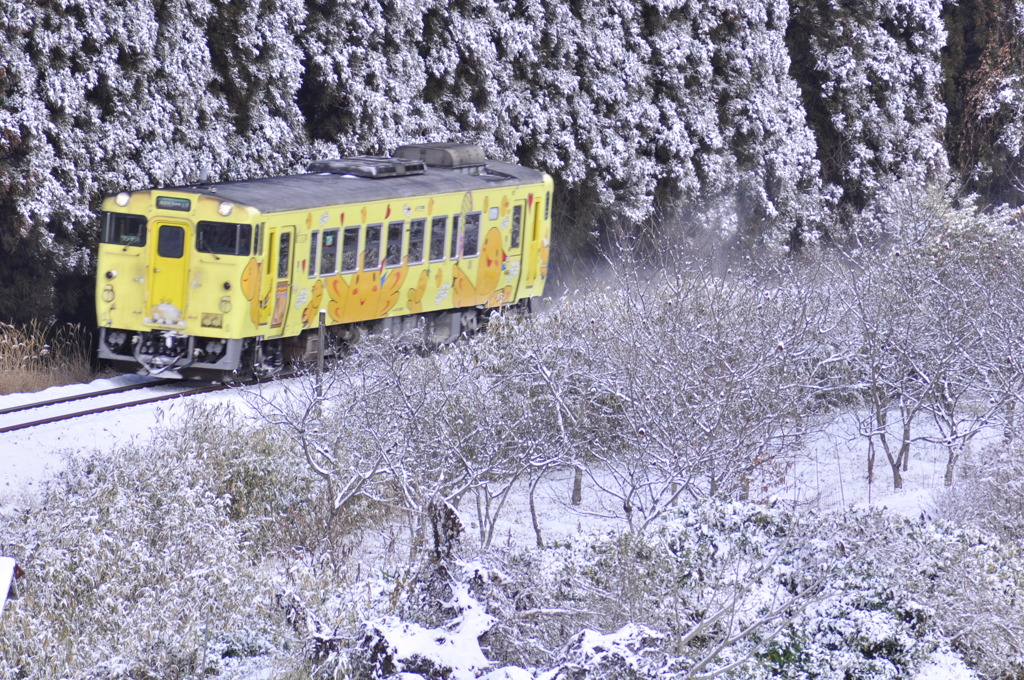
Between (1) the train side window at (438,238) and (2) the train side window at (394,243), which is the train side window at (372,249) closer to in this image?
(2) the train side window at (394,243)

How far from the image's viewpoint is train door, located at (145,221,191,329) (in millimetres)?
15656

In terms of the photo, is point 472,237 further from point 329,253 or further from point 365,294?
point 329,253

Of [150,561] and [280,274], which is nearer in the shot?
[150,561]

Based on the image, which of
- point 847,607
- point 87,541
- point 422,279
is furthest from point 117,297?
point 847,607

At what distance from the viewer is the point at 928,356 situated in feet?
46.2

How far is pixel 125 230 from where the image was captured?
15.8 meters

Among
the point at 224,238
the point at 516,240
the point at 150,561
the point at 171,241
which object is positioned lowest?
the point at 150,561

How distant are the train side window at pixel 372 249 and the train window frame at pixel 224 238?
Answer: 1943 millimetres

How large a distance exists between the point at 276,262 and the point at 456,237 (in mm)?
3344

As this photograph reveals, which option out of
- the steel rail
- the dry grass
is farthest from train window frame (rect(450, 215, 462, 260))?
the dry grass

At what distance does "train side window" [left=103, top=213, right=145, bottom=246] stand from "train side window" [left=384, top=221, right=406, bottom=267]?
2.96 metres

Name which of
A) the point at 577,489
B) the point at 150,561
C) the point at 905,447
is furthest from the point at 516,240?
the point at 150,561

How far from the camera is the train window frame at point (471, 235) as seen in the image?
18.7 m

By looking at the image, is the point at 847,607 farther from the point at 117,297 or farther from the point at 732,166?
the point at 732,166
